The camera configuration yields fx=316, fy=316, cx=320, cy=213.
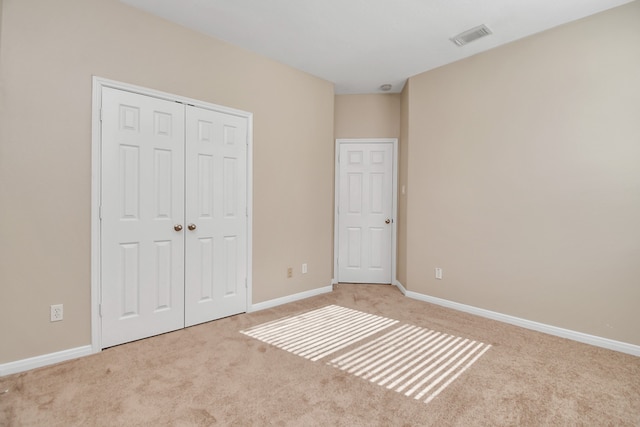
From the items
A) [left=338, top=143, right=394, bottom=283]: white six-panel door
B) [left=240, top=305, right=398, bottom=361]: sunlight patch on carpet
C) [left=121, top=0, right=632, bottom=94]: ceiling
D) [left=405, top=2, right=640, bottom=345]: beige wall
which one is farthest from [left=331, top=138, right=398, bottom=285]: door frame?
[left=240, top=305, right=398, bottom=361]: sunlight patch on carpet

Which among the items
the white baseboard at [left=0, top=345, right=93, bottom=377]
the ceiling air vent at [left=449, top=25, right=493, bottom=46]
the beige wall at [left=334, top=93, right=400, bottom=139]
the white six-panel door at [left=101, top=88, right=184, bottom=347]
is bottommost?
the white baseboard at [left=0, top=345, right=93, bottom=377]

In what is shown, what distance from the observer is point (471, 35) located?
9.68 feet

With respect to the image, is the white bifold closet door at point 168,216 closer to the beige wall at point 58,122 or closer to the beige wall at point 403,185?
the beige wall at point 58,122

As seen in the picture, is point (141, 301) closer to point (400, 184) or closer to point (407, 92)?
point (400, 184)

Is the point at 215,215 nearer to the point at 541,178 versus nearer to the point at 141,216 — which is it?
the point at 141,216

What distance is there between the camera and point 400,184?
14.5 feet

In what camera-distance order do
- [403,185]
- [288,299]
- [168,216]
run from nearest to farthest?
[168,216] → [288,299] → [403,185]

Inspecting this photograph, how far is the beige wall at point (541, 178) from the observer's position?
2523 mm

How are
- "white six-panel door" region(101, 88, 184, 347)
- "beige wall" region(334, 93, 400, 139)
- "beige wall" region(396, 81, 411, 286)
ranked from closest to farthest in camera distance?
"white six-panel door" region(101, 88, 184, 347) < "beige wall" region(396, 81, 411, 286) < "beige wall" region(334, 93, 400, 139)

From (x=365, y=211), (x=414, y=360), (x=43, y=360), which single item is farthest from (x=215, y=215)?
(x=365, y=211)

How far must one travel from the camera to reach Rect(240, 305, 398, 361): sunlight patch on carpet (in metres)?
2.55

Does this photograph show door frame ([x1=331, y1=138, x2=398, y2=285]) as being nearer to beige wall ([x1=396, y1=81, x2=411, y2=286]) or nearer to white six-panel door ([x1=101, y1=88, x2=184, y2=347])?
beige wall ([x1=396, y1=81, x2=411, y2=286])

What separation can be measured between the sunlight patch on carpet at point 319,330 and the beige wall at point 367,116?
2538 millimetres

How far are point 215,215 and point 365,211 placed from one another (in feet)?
7.52
